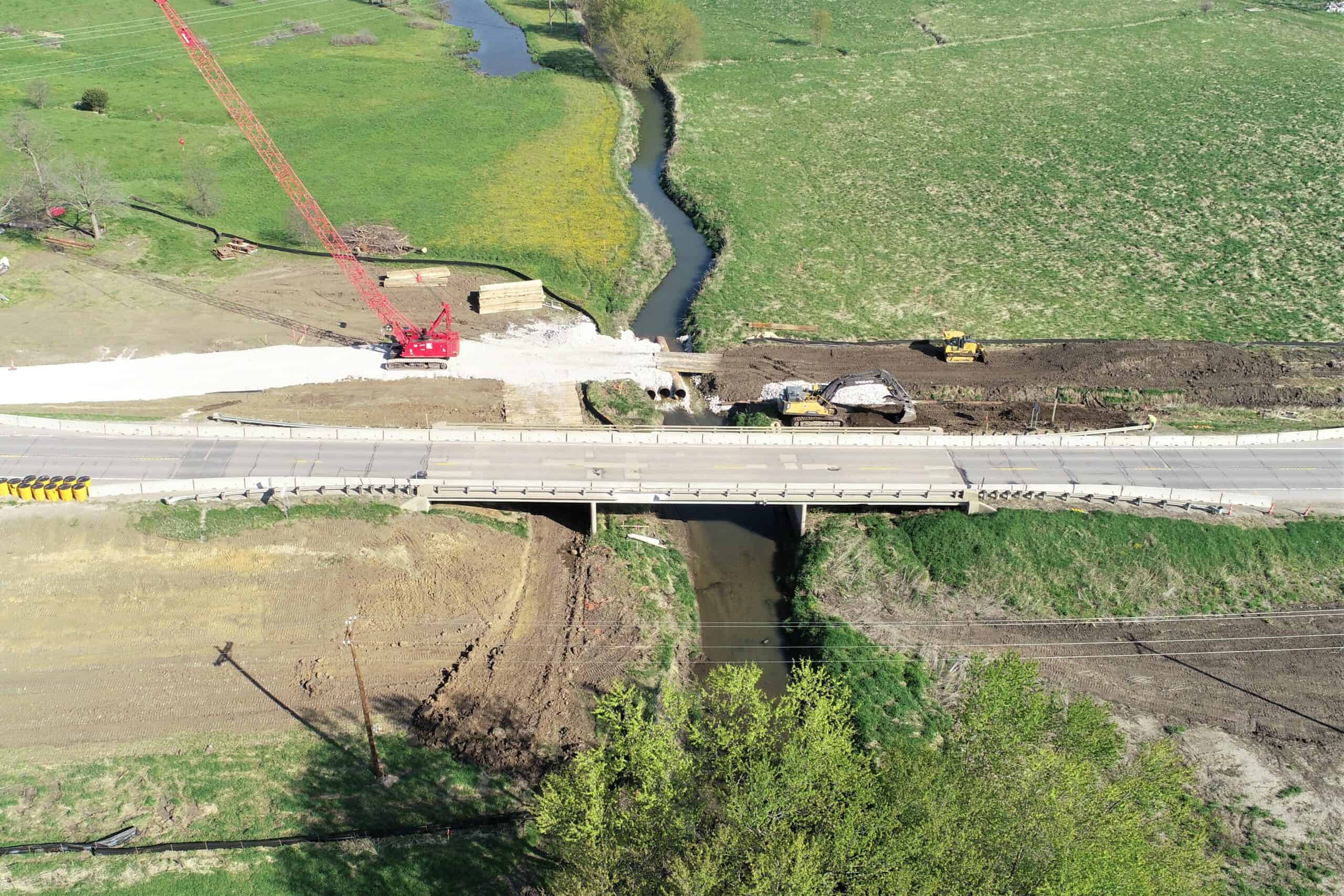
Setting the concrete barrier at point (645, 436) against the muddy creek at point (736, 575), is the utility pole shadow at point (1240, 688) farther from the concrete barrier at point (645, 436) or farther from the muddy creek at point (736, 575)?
the muddy creek at point (736, 575)

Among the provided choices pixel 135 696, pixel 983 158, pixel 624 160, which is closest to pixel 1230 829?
pixel 135 696

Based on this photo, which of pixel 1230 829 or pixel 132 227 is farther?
pixel 132 227

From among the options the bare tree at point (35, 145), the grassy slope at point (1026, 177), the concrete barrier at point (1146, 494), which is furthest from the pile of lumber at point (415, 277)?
the concrete barrier at point (1146, 494)

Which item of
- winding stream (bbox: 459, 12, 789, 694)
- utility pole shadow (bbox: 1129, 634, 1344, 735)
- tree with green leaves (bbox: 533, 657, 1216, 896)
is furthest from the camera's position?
winding stream (bbox: 459, 12, 789, 694)

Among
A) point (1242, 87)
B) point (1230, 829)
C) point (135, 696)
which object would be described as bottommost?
point (135, 696)

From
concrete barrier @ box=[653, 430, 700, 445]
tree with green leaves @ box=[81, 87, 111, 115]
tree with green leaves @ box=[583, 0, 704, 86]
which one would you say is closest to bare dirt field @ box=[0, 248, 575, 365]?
concrete barrier @ box=[653, 430, 700, 445]

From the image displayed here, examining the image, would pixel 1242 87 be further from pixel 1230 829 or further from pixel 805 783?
pixel 805 783

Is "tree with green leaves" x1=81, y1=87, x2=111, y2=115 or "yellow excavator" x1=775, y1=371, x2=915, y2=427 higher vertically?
"yellow excavator" x1=775, y1=371, x2=915, y2=427

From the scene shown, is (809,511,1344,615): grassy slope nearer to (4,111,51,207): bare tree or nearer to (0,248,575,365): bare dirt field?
(0,248,575,365): bare dirt field
